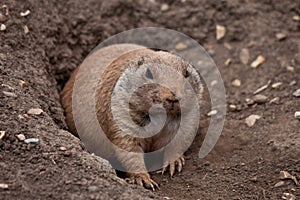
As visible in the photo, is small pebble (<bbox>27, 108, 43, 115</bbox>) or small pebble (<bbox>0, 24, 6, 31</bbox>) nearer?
small pebble (<bbox>27, 108, 43, 115</bbox>)

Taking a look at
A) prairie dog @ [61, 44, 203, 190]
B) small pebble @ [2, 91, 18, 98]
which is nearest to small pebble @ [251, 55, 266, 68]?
prairie dog @ [61, 44, 203, 190]

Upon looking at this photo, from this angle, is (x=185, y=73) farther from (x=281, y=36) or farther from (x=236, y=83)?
(x=281, y=36)

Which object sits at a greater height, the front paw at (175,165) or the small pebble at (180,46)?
the small pebble at (180,46)

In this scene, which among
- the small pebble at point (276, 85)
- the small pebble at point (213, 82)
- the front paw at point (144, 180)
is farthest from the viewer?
the small pebble at point (213, 82)

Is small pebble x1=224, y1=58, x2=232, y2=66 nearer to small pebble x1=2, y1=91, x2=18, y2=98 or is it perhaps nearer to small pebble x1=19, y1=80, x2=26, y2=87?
small pebble x1=19, y1=80, x2=26, y2=87

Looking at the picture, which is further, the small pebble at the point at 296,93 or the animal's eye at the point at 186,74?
the small pebble at the point at 296,93

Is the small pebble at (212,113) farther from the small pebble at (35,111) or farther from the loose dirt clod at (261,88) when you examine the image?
the small pebble at (35,111)

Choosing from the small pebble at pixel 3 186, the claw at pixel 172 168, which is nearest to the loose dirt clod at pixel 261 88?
the claw at pixel 172 168

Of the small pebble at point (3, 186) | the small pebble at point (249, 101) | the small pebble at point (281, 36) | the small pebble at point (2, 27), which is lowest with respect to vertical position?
the small pebble at point (249, 101)

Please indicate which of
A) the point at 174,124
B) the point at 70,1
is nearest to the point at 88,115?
the point at 174,124
